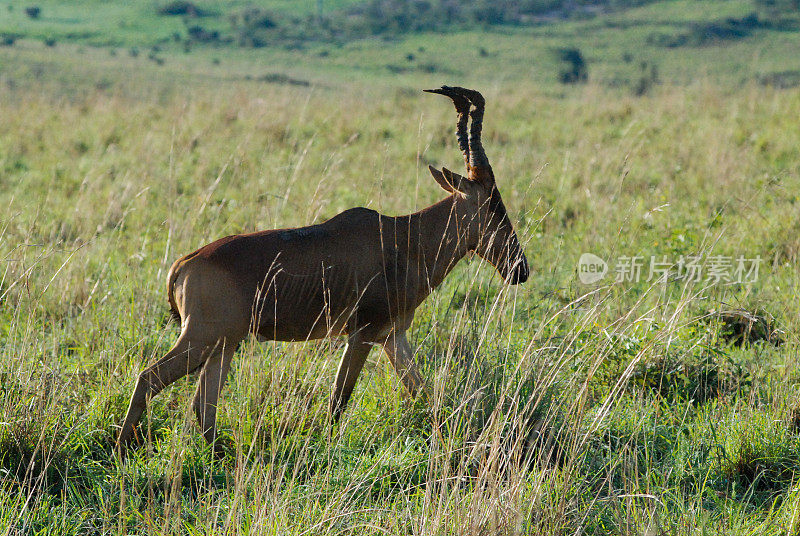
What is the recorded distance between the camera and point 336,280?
3.91 m

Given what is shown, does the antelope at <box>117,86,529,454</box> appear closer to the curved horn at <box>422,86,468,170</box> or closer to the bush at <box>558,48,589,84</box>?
the curved horn at <box>422,86,468,170</box>

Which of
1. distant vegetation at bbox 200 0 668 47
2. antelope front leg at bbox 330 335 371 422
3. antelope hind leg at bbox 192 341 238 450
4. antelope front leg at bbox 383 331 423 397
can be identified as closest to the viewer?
antelope hind leg at bbox 192 341 238 450

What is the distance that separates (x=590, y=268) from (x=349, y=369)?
3054 mm

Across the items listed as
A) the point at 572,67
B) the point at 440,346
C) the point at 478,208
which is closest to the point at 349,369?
the point at 440,346

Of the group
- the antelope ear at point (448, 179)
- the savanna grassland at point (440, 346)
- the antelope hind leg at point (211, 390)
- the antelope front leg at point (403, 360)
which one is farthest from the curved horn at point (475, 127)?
the antelope hind leg at point (211, 390)

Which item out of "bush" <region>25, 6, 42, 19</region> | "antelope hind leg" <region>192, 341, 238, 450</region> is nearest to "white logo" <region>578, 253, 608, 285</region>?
"antelope hind leg" <region>192, 341, 238, 450</region>

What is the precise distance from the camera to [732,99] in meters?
15.0

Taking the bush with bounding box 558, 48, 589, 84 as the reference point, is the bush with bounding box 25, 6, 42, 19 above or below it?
above

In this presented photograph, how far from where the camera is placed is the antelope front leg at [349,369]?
398 cm

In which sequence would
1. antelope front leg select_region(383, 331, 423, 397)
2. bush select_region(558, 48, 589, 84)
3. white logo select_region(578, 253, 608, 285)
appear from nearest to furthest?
antelope front leg select_region(383, 331, 423, 397), white logo select_region(578, 253, 608, 285), bush select_region(558, 48, 589, 84)

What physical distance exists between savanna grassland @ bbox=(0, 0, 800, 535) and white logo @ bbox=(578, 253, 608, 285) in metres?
0.18

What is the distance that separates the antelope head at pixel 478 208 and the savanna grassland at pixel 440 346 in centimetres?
16

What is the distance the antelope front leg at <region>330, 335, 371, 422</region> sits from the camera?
3979 millimetres

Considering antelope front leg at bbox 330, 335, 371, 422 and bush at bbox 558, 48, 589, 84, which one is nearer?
antelope front leg at bbox 330, 335, 371, 422
